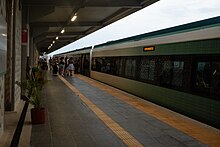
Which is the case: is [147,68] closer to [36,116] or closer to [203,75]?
[203,75]

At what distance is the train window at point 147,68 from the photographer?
33.6 feet

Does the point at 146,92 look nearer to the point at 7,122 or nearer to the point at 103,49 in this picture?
the point at 7,122

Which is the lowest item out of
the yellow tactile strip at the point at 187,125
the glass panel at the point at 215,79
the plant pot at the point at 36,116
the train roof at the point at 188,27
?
the yellow tactile strip at the point at 187,125

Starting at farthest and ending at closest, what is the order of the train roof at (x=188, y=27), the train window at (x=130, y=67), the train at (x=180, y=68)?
the train window at (x=130, y=67) < the train roof at (x=188, y=27) < the train at (x=180, y=68)

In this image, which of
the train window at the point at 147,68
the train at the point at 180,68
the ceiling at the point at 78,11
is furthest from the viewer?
the ceiling at the point at 78,11

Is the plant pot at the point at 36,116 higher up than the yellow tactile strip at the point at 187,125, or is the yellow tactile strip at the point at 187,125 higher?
the plant pot at the point at 36,116

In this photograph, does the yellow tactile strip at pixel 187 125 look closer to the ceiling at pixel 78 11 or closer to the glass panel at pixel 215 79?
the glass panel at pixel 215 79

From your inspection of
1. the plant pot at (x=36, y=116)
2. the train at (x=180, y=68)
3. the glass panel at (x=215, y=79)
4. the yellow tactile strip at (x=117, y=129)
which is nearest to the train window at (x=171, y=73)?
the train at (x=180, y=68)

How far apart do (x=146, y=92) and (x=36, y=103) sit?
5.08 metres

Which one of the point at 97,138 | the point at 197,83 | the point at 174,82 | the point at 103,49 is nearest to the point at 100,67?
the point at 103,49

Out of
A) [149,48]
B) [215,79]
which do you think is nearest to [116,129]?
[215,79]

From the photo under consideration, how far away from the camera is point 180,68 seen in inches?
324

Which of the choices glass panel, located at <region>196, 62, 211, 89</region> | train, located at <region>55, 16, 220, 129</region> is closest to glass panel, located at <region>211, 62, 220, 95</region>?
train, located at <region>55, 16, 220, 129</region>

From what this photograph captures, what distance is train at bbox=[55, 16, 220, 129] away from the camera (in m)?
6.65
